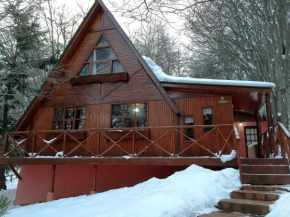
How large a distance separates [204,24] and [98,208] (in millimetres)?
8286

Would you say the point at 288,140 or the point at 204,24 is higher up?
the point at 204,24

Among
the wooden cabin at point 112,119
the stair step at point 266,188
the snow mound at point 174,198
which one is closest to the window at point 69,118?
the wooden cabin at point 112,119

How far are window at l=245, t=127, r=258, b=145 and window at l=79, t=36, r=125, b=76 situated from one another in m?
8.81

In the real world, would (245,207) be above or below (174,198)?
below

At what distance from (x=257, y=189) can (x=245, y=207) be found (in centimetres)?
126

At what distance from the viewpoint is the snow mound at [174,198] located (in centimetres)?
389

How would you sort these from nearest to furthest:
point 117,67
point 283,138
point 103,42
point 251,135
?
point 283,138
point 117,67
point 103,42
point 251,135

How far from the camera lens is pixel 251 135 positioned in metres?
14.2

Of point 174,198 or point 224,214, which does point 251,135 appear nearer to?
point 224,214

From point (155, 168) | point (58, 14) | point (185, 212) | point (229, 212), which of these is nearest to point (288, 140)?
point (229, 212)

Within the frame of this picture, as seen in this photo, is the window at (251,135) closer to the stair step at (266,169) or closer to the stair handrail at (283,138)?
the stair handrail at (283,138)

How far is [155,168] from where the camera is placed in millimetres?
A: 8992

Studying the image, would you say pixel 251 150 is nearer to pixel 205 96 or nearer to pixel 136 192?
pixel 205 96

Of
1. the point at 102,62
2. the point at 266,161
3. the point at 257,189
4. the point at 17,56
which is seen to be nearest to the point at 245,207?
the point at 257,189
